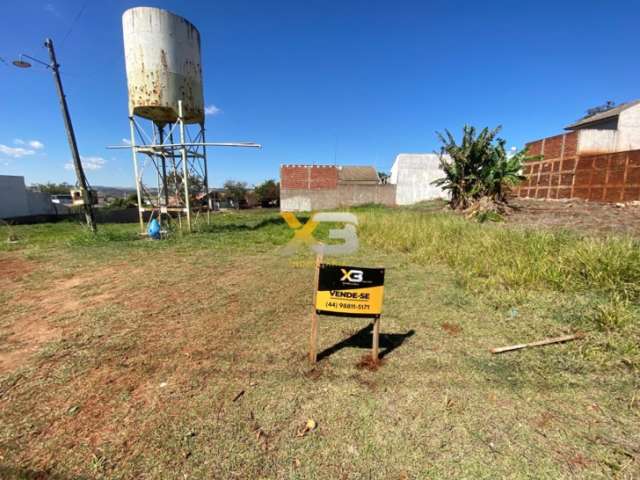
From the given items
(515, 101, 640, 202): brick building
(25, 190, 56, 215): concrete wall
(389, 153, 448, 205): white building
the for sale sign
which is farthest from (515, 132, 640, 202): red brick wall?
(25, 190, 56, 215): concrete wall

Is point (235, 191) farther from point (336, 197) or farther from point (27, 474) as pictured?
point (27, 474)

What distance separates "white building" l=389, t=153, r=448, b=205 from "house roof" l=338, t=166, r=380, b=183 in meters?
7.41

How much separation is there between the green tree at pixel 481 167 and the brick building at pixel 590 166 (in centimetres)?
133

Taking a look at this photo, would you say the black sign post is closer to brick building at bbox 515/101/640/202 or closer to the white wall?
brick building at bbox 515/101/640/202

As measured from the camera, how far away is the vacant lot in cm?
161

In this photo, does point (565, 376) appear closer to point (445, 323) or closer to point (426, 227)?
point (445, 323)

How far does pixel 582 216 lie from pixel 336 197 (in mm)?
16597

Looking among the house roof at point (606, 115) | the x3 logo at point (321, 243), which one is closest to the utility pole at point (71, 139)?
the x3 logo at point (321, 243)

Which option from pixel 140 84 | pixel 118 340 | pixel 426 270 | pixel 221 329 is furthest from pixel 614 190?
pixel 140 84

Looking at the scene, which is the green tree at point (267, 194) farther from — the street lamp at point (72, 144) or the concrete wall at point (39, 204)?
the street lamp at point (72, 144)

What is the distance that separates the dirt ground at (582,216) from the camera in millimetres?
6871

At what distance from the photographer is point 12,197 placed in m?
19.5

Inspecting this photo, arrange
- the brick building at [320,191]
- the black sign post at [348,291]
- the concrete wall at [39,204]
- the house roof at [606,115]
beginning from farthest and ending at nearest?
the brick building at [320,191] → the concrete wall at [39,204] → the house roof at [606,115] → the black sign post at [348,291]

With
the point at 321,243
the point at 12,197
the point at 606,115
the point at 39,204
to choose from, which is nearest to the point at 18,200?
the point at 12,197
